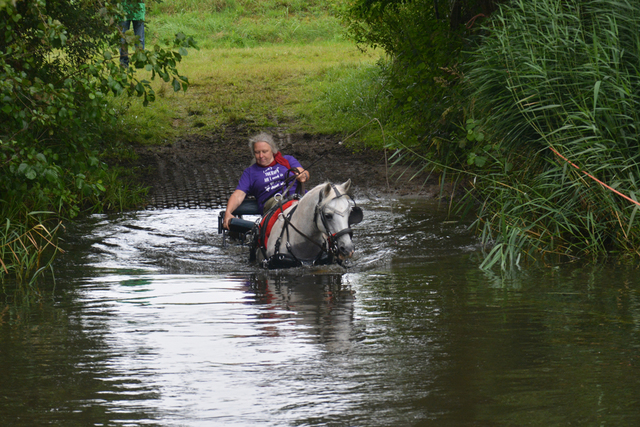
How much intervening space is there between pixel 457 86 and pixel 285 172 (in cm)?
220

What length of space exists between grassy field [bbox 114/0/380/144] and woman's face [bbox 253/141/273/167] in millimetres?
6314

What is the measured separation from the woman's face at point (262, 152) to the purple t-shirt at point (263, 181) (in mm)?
75

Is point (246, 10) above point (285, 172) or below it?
above

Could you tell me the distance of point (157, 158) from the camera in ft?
49.4

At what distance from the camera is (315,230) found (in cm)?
739

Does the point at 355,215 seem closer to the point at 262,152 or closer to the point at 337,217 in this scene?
the point at 337,217

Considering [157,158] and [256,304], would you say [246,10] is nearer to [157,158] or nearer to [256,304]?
[157,158]

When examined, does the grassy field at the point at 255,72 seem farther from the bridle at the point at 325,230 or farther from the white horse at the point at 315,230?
the bridle at the point at 325,230

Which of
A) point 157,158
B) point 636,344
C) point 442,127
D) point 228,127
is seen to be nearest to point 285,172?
point 442,127

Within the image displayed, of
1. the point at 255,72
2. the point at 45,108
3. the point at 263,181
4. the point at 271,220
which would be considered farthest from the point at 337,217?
the point at 255,72

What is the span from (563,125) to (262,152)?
11.3 ft

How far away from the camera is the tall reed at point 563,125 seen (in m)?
7.11

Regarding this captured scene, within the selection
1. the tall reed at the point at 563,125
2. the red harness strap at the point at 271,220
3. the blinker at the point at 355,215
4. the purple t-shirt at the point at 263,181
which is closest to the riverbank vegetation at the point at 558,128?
the tall reed at the point at 563,125

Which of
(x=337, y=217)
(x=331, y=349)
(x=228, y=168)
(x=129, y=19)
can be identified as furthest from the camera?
(x=228, y=168)
